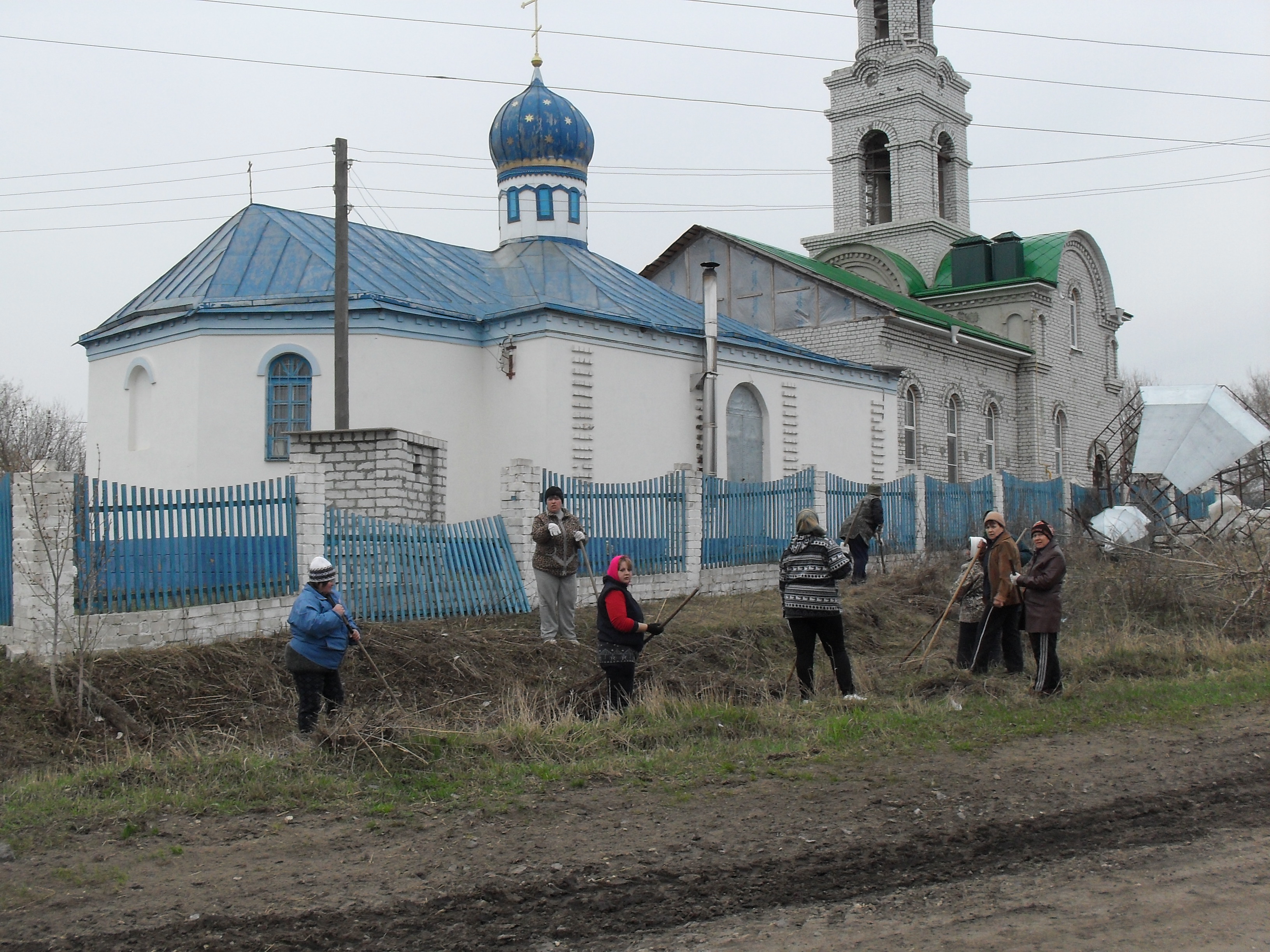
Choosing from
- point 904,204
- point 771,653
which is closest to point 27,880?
point 771,653

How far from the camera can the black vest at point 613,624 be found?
8.75m

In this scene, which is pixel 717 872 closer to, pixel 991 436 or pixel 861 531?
pixel 861 531

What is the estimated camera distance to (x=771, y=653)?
1270cm

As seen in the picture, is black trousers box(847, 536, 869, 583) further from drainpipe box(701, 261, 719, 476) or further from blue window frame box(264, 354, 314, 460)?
blue window frame box(264, 354, 314, 460)

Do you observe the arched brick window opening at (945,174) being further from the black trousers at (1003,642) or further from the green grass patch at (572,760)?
the green grass patch at (572,760)

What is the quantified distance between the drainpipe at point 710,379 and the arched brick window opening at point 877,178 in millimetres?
15606

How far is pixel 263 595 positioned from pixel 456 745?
4.73 m

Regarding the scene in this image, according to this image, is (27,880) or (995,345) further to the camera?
(995,345)

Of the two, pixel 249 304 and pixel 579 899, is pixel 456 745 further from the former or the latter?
pixel 249 304

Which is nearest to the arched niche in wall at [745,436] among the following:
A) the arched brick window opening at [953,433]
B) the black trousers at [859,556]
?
the black trousers at [859,556]

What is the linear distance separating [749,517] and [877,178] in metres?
21.9

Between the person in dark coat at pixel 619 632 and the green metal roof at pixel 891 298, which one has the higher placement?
the green metal roof at pixel 891 298

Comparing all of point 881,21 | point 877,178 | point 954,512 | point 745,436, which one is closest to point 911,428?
point 745,436

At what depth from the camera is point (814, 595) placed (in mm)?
9188
